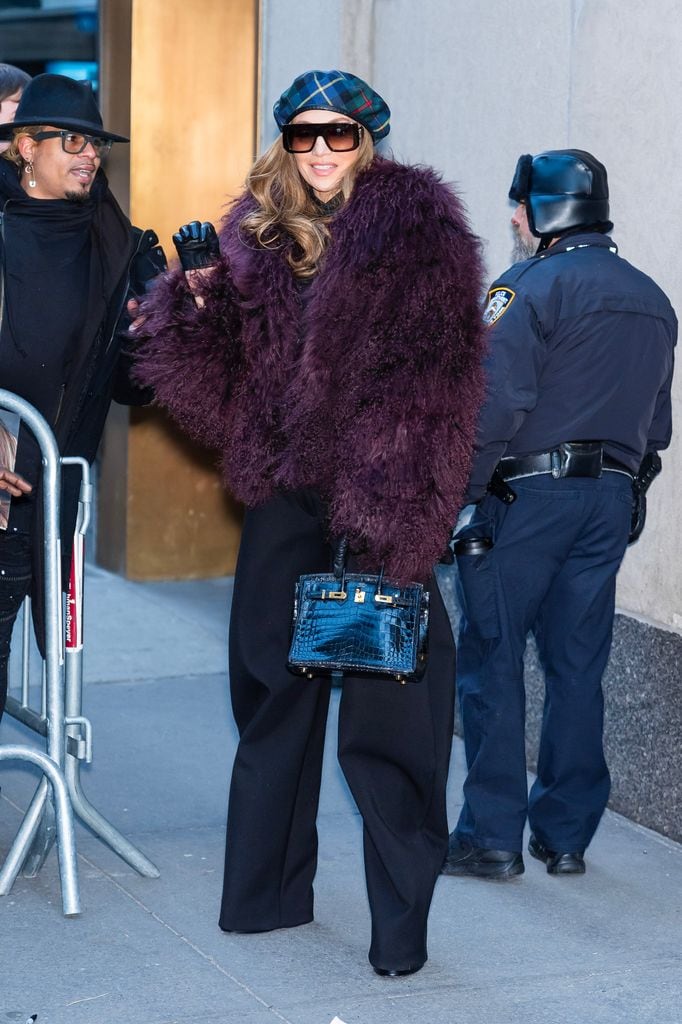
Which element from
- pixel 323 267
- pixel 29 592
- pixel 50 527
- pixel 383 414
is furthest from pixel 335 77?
pixel 29 592

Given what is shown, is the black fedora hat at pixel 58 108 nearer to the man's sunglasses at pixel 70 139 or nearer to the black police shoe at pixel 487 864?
the man's sunglasses at pixel 70 139

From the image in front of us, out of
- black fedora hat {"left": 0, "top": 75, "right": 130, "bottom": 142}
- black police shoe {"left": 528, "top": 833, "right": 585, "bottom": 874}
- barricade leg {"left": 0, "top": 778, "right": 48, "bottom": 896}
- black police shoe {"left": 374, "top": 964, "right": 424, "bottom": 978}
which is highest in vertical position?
black fedora hat {"left": 0, "top": 75, "right": 130, "bottom": 142}

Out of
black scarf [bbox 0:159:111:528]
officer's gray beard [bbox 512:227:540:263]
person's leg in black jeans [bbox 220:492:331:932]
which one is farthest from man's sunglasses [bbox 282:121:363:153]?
officer's gray beard [bbox 512:227:540:263]

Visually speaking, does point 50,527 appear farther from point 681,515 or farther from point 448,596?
point 448,596

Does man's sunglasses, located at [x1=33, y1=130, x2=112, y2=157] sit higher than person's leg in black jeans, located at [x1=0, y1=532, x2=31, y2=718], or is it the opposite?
man's sunglasses, located at [x1=33, y1=130, x2=112, y2=157]

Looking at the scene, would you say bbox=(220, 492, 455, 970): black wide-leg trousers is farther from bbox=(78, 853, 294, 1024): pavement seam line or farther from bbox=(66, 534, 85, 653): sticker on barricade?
bbox=(66, 534, 85, 653): sticker on barricade

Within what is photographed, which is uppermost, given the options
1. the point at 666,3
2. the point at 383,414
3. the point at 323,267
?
the point at 666,3

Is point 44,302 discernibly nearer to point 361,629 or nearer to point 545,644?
point 361,629

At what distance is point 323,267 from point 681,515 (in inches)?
73.4

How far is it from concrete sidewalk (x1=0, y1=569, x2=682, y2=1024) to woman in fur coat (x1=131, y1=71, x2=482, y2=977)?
15 centimetres

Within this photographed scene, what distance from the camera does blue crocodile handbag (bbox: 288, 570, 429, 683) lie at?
12.1ft

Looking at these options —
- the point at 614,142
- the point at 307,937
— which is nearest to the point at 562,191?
the point at 614,142

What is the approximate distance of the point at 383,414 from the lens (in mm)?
3590

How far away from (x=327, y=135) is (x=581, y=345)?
1.11 meters
